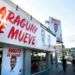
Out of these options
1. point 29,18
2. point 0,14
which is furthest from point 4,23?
point 29,18

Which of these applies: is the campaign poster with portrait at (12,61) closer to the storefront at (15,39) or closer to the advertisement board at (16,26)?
the storefront at (15,39)

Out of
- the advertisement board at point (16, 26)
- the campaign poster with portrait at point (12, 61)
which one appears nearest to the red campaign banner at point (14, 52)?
the campaign poster with portrait at point (12, 61)

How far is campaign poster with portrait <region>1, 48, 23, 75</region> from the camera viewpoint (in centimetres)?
956

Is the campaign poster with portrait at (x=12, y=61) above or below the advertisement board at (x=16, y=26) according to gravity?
below

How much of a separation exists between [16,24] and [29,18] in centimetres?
248

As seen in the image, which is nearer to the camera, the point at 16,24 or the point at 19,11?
the point at 16,24

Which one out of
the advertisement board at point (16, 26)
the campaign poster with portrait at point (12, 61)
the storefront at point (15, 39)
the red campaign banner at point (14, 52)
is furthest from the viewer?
the red campaign banner at point (14, 52)

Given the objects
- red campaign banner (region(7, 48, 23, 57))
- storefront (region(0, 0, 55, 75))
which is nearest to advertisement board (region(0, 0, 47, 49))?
storefront (region(0, 0, 55, 75))

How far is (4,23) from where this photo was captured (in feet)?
27.7

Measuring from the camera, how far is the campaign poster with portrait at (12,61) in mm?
9562

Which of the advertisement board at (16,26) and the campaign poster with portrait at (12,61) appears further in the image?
the campaign poster with portrait at (12,61)

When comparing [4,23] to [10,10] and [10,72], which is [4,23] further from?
[10,72]

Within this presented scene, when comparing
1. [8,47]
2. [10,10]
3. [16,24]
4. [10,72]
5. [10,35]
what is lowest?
[10,72]

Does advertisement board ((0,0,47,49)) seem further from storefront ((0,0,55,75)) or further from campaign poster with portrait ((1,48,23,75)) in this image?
campaign poster with portrait ((1,48,23,75))
